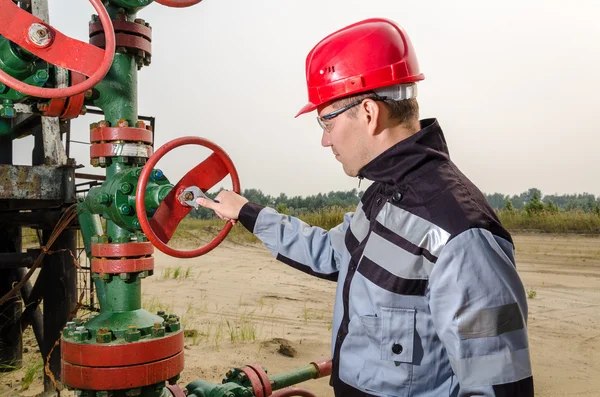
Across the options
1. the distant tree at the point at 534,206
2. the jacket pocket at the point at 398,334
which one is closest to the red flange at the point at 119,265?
the jacket pocket at the point at 398,334

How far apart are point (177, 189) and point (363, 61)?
0.77 meters

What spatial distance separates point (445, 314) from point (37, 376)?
3.21m

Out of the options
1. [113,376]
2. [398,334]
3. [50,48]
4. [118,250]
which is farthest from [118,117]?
[398,334]

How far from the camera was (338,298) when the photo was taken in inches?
57.2

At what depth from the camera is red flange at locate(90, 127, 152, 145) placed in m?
1.93

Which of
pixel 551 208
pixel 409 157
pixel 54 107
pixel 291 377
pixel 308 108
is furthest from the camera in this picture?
pixel 551 208

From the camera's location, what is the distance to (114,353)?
1809 millimetres

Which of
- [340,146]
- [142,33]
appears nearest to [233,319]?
[142,33]

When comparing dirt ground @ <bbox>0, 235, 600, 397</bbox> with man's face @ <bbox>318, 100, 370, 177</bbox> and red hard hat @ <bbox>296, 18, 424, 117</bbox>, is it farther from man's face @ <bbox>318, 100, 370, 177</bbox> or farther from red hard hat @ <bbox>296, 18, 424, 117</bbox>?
red hard hat @ <bbox>296, 18, 424, 117</bbox>

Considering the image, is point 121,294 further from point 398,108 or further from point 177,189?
point 398,108

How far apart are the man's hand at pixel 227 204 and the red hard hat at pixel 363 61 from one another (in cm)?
47

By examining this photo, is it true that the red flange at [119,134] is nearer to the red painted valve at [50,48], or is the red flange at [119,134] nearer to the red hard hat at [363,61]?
the red painted valve at [50,48]

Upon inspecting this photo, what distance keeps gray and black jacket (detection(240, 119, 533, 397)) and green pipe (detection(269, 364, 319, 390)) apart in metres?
1.07

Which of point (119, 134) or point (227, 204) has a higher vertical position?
point (119, 134)
